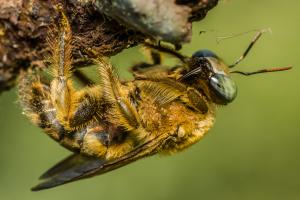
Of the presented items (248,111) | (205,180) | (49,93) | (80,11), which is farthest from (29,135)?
(80,11)

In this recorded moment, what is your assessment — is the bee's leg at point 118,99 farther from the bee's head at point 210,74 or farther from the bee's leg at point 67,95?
the bee's head at point 210,74

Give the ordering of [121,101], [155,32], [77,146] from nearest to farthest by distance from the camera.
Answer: [155,32] → [121,101] → [77,146]

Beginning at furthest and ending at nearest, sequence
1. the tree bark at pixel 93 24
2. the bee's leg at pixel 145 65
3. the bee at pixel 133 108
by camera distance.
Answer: the bee's leg at pixel 145 65, the bee at pixel 133 108, the tree bark at pixel 93 24

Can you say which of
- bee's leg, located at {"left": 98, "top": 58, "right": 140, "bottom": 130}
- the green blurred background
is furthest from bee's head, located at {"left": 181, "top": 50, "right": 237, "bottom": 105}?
the green blurred background

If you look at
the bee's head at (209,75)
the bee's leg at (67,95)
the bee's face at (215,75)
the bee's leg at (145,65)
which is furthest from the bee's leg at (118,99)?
the bee's face at (215,75)

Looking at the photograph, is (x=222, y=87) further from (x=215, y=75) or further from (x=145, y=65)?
(x=145, y=65)

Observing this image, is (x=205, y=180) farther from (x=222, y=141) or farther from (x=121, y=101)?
(x=121, y=101)
